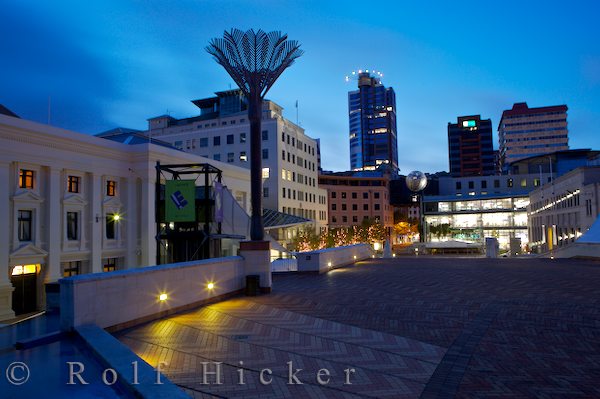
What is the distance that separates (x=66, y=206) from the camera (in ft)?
108

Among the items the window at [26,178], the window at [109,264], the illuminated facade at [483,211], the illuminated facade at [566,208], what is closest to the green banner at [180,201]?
the window at [26,178]

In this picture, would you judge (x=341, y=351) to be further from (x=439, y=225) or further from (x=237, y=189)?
(x=439, y=225)

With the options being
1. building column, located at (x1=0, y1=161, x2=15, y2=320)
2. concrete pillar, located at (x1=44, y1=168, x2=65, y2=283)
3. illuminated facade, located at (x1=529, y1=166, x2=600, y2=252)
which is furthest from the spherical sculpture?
building column, located at (x1=0, y1=161, x2=15, y2=320)

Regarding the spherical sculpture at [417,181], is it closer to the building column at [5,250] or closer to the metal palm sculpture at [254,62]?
the metal palm sculpture at [254,62]

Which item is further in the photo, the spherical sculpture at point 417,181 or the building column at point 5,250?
the spherical sculpture at point 417,181

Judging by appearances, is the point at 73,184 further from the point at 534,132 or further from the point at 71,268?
the point at 534,132

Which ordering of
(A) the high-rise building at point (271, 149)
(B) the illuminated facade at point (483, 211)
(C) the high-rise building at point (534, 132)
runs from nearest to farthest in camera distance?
1. (A) the high-rise building at point (271, 149)
2. (B) the illuminated facade at point (483, 211)
3. (C) the high-rise building at point (534, 132)

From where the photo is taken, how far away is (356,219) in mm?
101625

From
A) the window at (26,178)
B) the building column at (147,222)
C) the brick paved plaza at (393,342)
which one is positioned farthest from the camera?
the building column at (147,222)

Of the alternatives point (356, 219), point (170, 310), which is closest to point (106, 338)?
point (170, 310)

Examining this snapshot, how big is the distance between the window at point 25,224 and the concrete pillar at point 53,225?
114 cm

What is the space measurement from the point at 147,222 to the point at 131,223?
61.1 inches

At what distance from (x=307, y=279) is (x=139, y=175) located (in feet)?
78.6

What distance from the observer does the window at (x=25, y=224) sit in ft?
99.2
